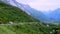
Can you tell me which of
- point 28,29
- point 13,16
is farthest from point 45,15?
point 28,29

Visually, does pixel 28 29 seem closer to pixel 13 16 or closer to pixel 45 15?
pixel 13 16

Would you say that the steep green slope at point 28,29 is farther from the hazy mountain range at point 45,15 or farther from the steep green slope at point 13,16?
the hazy mountain range at point 45,15

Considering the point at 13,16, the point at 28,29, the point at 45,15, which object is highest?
the point at 45,15

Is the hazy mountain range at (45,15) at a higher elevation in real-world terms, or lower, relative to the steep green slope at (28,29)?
higher

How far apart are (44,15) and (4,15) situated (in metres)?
13.3

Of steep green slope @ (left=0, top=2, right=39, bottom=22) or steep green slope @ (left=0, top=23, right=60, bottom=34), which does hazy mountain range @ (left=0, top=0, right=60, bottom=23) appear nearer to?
steep green slope @ (left=0, top=2, right=39, bottom=22)

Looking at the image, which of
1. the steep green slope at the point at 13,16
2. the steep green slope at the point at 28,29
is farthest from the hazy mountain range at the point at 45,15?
the steep green slope at the point at 28,29

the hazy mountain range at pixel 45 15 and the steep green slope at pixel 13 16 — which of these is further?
the hazy mountain range at pixel 45 15

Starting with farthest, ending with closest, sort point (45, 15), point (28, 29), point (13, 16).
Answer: point (45, 15) < point (13, 16) < point (28, 29)

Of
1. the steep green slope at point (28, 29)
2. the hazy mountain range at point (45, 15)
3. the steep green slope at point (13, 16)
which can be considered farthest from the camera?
the hazy mountain range at point (45, 15)

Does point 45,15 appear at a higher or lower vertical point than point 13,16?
higher

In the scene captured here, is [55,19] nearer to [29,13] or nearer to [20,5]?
[29,13]

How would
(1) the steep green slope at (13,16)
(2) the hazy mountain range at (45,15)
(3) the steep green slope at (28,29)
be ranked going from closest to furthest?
(3) the steep green slope at (28,29) < (1) the steep green slope at (13,16) < (2) the hazy mountain range at (45,15)

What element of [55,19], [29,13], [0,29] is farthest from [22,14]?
[0,29]
